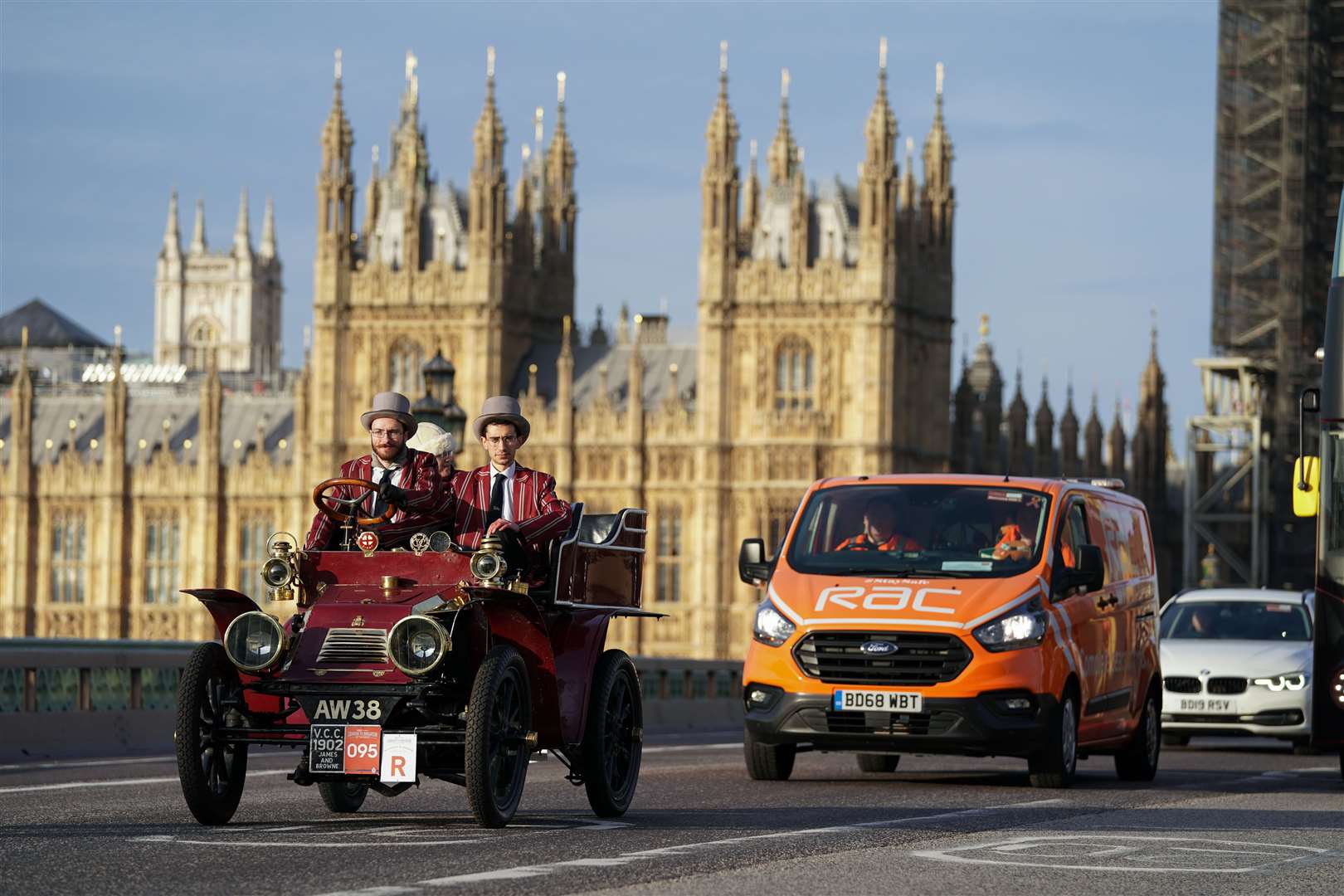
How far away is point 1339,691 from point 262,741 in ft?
26.5

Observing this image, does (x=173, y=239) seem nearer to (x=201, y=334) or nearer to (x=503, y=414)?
(x=201, y=334)

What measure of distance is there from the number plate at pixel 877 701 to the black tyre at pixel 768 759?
652mm

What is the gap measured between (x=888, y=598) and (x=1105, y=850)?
443 centimetres

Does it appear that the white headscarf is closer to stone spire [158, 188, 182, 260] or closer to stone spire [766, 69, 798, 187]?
stone spire [766, 69, 798, 187]

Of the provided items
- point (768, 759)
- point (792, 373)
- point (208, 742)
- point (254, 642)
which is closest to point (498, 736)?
point (254, 642)

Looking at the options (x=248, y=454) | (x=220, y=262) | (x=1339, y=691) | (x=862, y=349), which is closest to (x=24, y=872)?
(x=1339, y=691)

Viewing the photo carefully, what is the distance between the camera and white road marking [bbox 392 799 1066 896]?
945cm

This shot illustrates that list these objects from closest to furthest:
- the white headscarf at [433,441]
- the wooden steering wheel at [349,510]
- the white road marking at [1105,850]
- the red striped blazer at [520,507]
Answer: the white road marking at [1105,850] < the wooden steering wheel at [349,510] < the red striped blazer at [520,507] < the white headscarf at [433,441]

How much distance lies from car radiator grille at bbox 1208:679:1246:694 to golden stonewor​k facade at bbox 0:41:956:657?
42.9 metres

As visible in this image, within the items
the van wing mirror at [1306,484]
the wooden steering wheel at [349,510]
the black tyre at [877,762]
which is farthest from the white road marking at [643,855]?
the black tyre at [877,762]

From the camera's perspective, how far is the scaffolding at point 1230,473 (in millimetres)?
63656

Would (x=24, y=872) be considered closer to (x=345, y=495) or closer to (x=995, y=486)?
(x=345, y=495)

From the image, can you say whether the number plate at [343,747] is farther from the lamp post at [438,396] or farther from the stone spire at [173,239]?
the stone spire at [173,239]

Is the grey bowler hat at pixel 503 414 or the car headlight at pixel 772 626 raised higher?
the grey bowler hat at pixel 503 414
